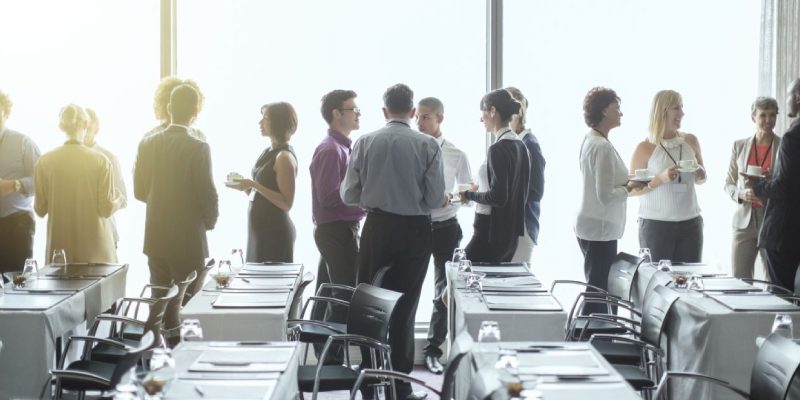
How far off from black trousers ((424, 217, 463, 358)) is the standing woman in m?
0.95

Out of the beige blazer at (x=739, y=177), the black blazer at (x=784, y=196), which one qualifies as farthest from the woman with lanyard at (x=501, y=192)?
the beige blazer at (x=739, y=177)

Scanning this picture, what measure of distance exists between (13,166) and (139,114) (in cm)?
102

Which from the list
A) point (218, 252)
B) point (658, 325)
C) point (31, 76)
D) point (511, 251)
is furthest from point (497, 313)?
point (31, 76)

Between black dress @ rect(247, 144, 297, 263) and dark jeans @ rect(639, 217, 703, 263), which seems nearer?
black dress @ rect(247, 144, 297, 263)

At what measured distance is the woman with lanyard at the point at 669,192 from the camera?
581cm

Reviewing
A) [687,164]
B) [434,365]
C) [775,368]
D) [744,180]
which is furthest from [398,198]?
[744,180]

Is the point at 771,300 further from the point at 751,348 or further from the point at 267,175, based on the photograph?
the point at 267,175

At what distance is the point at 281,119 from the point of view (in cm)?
555

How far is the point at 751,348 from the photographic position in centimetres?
396

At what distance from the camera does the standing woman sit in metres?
5.50

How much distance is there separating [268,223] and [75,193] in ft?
3.56

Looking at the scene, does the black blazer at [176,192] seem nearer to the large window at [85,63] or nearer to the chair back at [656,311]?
the large window at [85,63]

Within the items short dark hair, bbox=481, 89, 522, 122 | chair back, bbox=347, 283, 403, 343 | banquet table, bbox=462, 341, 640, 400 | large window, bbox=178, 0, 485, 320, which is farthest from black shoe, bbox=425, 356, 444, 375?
banquet table, bbox=462, 341, 640, 400

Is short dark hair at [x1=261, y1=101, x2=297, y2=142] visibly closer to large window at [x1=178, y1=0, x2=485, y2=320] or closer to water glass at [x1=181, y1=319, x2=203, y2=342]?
large window at [x1=178, y1=0, x2=485, y2=320]
